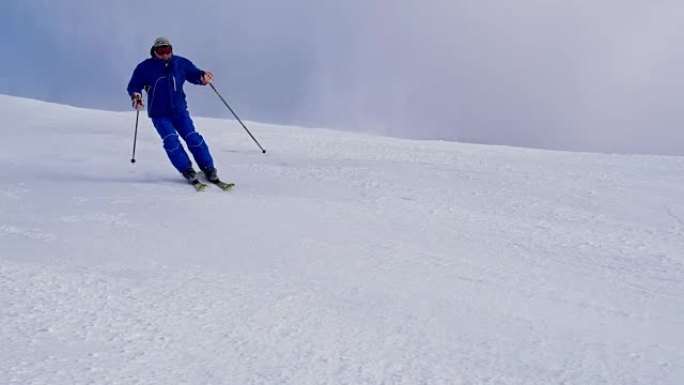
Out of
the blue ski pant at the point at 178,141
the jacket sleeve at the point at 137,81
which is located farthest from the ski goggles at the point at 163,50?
the blue ski pant at the point at 178,141

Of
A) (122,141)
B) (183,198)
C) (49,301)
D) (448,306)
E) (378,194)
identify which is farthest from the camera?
(122,141)

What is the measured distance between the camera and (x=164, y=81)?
7.34 m

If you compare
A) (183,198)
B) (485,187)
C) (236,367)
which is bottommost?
(236,367)

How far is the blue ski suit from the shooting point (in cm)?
731

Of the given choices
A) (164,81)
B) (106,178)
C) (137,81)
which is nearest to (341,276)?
(164,81)

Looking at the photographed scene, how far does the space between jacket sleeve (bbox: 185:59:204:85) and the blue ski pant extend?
36 centimetres

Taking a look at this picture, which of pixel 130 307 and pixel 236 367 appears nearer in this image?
pixel 236 367

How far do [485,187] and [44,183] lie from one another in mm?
4624

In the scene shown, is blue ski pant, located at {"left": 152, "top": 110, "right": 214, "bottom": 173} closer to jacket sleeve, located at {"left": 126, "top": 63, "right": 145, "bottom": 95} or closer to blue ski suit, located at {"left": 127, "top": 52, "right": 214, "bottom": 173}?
blue ski suit, located at {"left": 127, "top": 52, "right": 214, "bottom": 173}

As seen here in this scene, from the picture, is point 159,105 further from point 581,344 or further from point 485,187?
point 581,344

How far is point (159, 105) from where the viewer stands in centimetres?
746

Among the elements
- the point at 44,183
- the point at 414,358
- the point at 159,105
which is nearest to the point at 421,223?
the point at 414,358

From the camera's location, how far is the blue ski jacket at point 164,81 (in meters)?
7.29

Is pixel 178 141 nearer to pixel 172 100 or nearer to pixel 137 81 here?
pixel 172 100
